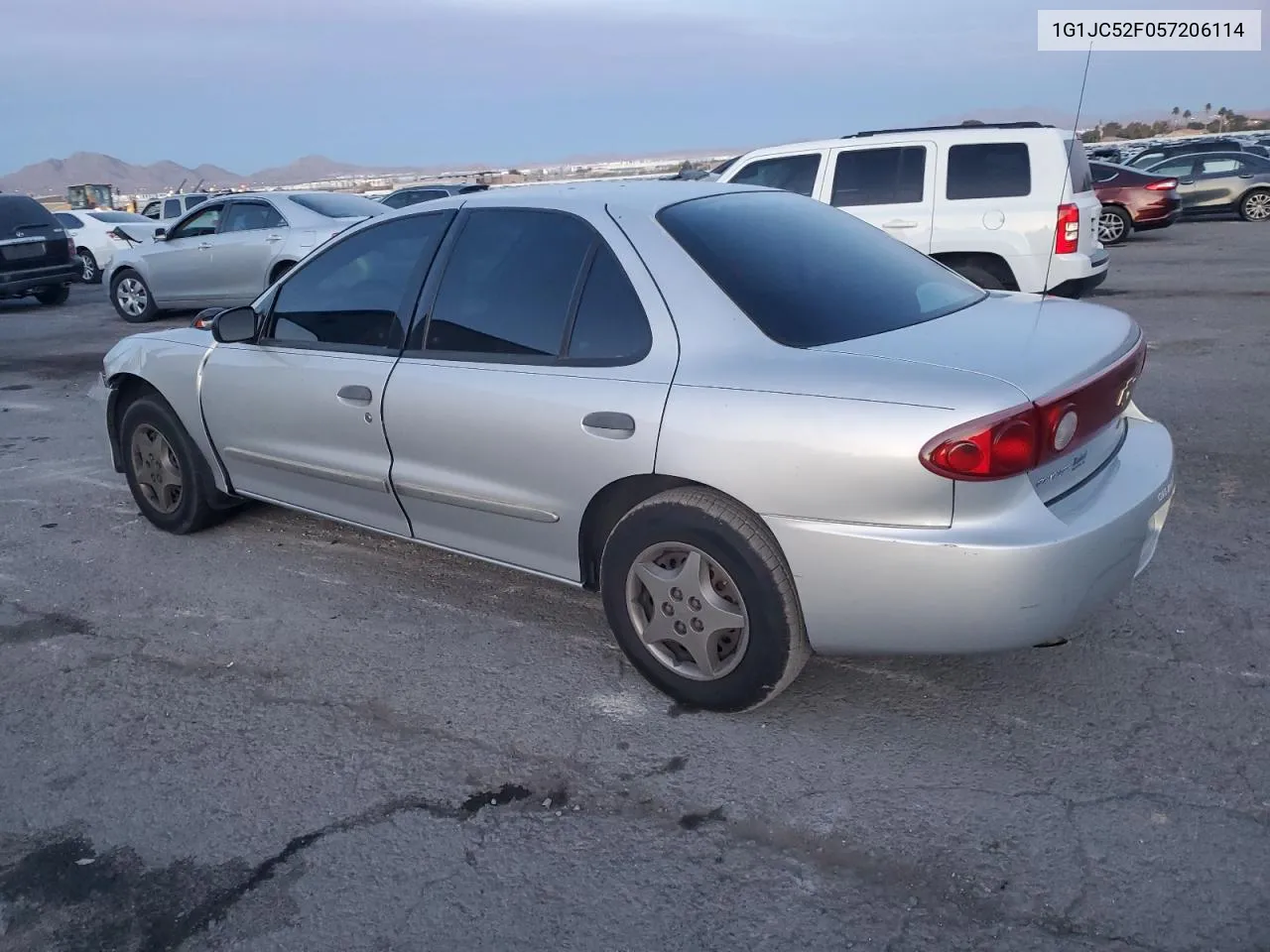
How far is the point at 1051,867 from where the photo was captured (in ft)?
8.97

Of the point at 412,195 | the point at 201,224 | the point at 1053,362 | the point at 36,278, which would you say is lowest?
the point at 1053,362

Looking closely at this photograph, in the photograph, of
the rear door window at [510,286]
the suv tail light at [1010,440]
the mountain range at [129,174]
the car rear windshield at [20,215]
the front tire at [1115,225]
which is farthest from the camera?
the mountain range at [129,174]

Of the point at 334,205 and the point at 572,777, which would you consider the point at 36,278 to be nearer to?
the point at 334,205

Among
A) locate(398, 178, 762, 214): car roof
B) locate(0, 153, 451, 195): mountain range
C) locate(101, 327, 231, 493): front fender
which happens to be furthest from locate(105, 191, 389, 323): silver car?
locate(0, 153, 451, 195): mountain range

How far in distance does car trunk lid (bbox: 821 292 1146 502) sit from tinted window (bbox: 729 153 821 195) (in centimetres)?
684

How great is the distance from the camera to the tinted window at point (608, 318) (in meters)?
3.54

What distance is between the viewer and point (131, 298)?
47.3 ft

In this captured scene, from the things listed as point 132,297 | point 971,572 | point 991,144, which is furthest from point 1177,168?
point 971,572

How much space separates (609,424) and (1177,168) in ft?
73.8

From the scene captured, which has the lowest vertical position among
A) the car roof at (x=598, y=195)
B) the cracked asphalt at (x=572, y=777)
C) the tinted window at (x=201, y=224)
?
the cracked asphalt at (x=572, y=777)

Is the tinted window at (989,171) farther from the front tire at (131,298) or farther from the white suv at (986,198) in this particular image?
the front tire at (131,298)

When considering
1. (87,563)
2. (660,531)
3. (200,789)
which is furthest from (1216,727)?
(87,563)

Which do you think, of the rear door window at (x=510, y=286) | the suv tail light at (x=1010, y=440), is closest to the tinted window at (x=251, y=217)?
the rear door window at (x=510, y=286)

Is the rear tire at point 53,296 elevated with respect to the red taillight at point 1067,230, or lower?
lower
